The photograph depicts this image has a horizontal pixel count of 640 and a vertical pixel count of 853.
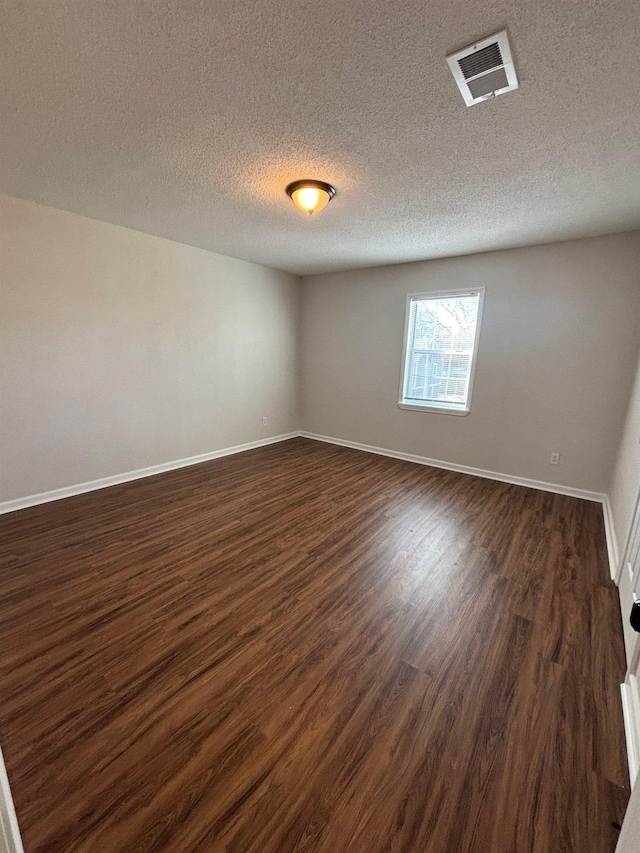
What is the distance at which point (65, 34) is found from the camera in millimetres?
1271

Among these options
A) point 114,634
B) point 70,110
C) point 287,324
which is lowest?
point 114,634

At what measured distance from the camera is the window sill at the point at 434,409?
4.22 metres

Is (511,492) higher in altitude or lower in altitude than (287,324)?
lower

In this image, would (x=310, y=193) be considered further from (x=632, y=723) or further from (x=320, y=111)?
(x=632, y=723)

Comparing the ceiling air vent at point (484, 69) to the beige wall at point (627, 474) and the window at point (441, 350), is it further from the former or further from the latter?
the window at point (441, 350)

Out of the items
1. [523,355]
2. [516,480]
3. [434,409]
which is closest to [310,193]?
[523,355]

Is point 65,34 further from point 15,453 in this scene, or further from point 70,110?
point 15,453

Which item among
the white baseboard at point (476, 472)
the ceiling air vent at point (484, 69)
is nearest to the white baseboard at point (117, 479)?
the white baseboard at point (476, 472)

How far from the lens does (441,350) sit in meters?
4.36

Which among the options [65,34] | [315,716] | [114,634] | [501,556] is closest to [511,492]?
[501,556]

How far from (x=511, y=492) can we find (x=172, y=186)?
414cm

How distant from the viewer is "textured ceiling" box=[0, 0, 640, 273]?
119cm

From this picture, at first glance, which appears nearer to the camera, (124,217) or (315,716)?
(315,716)

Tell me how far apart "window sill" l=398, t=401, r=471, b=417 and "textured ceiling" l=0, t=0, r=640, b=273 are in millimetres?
2030
